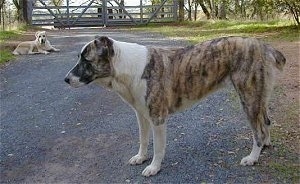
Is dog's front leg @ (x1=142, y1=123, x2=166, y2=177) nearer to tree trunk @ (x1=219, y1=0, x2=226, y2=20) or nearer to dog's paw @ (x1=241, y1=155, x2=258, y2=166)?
dog's paw @ (x1=241, y1=155, x2=258, y2=166)

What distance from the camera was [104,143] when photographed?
218 inches

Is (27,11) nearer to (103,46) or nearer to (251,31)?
(251,31)

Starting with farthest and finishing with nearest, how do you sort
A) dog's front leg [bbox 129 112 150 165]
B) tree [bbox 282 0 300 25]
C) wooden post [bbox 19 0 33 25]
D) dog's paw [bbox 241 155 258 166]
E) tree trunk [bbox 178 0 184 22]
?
tree trunk [bbox 178 0 184 22]
wooden post [bbox 19 0 33 25]
tree [bbox 282 0 300 25]
dog's front leg [bbox 129 112 150 165]
dog's paw [bbox 241 155 258 166]

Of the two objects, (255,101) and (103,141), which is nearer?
(255,101)

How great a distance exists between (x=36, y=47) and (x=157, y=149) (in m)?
10.8

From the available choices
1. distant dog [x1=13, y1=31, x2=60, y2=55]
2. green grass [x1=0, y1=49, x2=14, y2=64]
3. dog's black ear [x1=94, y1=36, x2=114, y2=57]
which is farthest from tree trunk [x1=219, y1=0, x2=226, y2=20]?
dog's black ear [x1=94, y1=36, x2=114, y2=57]

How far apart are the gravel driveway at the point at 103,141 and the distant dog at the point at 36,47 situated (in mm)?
5790

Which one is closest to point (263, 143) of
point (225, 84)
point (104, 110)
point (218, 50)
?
point (225, 84)

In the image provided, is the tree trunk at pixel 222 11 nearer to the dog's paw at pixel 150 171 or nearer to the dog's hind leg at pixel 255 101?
the dog's hind leg at pixel 255 101

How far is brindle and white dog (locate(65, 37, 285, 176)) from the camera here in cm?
426

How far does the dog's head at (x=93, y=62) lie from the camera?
4195 mm

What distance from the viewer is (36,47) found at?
570 inches

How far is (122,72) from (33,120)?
2878 mm

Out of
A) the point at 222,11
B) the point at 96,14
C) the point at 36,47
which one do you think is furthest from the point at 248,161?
the point at 96,14
